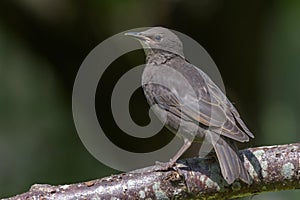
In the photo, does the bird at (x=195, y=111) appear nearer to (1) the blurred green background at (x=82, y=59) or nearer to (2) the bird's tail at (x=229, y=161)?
(2) the bird's tail at (x=229, y=161)

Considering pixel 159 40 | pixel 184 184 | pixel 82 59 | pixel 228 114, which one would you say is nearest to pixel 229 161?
pixel 184 184

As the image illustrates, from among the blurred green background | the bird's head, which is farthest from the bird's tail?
the blurred green background

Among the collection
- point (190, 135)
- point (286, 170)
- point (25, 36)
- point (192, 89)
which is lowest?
point (286, 170)

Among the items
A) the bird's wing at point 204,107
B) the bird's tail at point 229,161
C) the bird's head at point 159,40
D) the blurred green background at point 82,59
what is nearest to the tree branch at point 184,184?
the bird's tail at point 229,161

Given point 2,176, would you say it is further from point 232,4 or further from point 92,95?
point 232,4

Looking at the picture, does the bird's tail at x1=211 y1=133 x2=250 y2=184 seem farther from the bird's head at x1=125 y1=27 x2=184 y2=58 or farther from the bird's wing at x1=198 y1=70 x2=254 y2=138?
the bird's head at x1=125 y1=27 x2=184 y2=58

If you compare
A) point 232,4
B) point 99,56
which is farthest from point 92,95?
point 232,4

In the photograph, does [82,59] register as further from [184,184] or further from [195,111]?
[184,184]
